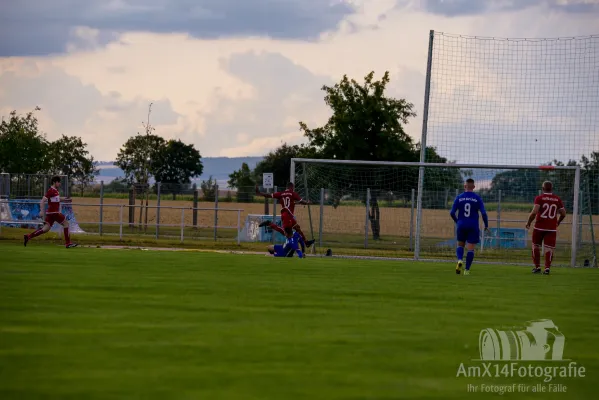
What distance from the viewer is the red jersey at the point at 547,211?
2208 cm

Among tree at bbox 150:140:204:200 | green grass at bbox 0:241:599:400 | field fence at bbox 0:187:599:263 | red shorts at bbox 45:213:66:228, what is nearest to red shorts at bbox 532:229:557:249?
green grass at bbox 0:241:599:400

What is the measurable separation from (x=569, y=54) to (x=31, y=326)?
2184 cm

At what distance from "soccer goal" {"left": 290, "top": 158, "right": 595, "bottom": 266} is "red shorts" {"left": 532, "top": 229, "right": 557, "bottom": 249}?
20.6 ft

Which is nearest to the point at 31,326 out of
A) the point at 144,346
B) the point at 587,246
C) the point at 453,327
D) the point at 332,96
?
the point at 144,346

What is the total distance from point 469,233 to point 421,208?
10278mm

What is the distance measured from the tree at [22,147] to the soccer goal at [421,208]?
20.1 metres

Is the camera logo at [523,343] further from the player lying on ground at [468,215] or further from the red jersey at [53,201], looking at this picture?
the red jersey at [53,201]

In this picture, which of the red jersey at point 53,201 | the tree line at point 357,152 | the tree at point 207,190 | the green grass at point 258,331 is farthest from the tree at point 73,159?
the green grass at point 258,331

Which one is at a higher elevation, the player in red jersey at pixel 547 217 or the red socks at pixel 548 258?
the player in red jersey at pixel 547 217

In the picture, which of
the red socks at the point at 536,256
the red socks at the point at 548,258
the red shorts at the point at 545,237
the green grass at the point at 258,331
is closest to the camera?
the green grass at the point at 258,331

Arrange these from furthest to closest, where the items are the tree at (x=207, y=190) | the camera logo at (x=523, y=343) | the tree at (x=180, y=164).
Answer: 1. the tree at (x=180, y=164)
2. the tree at (x=207, y=190)
3. the camera logo at (x=523, y=343)

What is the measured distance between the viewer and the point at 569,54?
1109 inches

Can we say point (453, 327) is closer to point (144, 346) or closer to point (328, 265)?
point (144, 346)

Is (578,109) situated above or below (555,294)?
above
